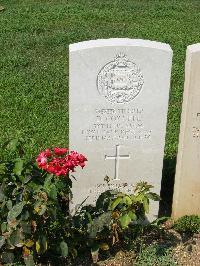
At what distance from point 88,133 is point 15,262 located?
122cm

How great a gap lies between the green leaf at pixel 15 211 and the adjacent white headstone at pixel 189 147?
1625mm

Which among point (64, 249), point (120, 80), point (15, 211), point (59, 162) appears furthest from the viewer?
point (120, 80)

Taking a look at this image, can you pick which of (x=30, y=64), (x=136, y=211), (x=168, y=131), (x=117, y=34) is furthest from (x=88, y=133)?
(x=117, y=34)

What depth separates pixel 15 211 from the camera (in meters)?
3.88

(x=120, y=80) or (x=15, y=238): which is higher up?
(x=120, y=80)

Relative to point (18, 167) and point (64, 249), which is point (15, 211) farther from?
point (64, 249)

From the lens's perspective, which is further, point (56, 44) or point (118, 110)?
point (56, 44)

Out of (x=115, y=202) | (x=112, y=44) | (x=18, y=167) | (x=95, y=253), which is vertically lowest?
(x=95, y=253)

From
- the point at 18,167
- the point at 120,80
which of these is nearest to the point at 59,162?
the point at 18,167

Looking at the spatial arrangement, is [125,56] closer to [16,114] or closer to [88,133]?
[88,133]

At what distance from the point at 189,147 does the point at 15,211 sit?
173 cm

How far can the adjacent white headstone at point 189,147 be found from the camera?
4.48 m

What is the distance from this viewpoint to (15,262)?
14.8 feet

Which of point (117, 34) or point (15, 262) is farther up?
point (117, 34)
